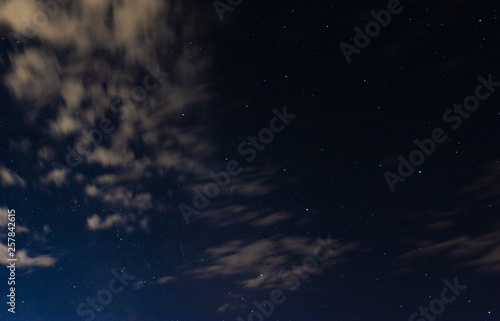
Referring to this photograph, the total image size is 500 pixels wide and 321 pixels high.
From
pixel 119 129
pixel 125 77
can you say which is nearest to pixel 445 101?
pixel 125 77

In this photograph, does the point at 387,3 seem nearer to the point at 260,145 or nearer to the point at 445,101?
the point at 445,101
